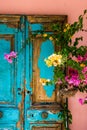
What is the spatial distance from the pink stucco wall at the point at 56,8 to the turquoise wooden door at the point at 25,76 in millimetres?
126

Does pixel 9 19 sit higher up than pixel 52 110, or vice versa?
pixel 9 19

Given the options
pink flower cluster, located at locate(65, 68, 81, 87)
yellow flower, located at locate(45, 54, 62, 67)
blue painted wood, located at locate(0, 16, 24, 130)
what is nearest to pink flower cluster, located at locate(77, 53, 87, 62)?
pink flower cluster, located at locate(65, 68, 81, 87)

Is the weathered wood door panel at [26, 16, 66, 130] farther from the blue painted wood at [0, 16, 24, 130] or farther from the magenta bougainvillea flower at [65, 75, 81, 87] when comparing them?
the magenta bougainvillea flower at [65, 75, 81, 87]

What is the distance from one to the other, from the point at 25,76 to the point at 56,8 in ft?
2.96

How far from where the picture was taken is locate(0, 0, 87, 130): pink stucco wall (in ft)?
12.5

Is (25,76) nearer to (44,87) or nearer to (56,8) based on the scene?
(44,87)

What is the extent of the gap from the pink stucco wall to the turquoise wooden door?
5.0 inches

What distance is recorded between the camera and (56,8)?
3824 millimetres

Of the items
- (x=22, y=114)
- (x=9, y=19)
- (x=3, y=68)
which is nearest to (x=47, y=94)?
(x=22, y=114)

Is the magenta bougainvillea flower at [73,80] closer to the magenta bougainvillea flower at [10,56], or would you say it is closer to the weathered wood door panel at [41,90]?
the weathered wood door panel at [41,90]

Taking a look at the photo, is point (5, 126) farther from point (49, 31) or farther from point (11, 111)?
point (49, 31)

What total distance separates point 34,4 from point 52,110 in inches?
50.9

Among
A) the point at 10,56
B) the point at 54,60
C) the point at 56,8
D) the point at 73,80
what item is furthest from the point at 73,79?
the point at 56,8

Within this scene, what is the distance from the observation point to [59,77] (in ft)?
10.9
